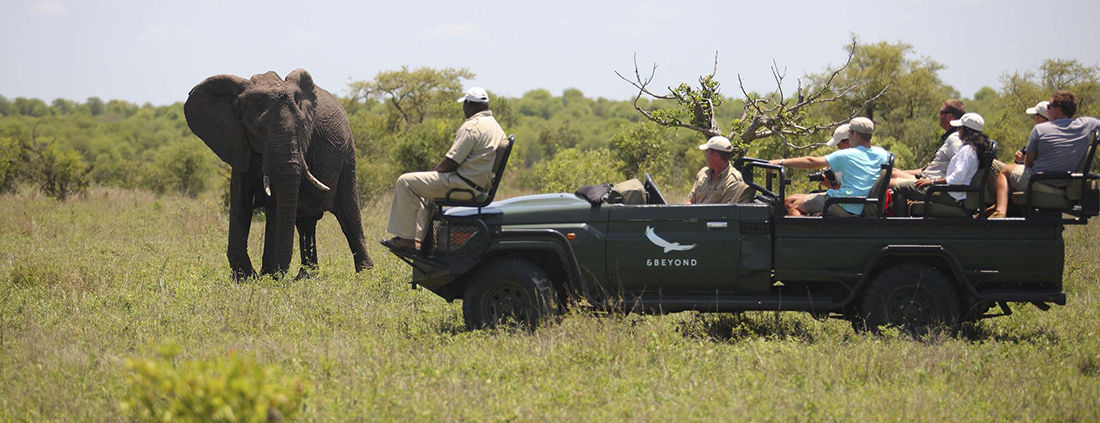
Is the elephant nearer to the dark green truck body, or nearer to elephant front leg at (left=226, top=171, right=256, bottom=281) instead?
elephant front leg at (left=226, top=171, right=256, bottom=281)

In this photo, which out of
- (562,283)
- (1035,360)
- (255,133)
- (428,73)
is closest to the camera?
(1035,360)

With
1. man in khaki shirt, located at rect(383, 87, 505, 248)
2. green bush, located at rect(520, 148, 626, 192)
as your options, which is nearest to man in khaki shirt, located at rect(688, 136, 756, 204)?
man in khaki shirt, located at rect(383, 87, 505, 248)

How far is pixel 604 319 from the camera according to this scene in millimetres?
7309

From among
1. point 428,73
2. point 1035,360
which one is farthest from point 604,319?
point 428,73

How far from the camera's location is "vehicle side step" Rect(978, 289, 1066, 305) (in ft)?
24.0

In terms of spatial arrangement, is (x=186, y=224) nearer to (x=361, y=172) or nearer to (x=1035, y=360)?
(x=361, y=172)

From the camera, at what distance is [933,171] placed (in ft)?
26.9

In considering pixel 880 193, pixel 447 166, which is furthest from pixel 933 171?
pixel 447 166

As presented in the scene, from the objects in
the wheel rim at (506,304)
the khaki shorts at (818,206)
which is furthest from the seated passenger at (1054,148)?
the wheel rim at (506,304)

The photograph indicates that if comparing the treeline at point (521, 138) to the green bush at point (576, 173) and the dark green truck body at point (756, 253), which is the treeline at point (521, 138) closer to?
the green bush at point (576, 173)

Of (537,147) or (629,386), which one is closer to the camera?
(629,386)

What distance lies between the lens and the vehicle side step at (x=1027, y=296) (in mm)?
7309

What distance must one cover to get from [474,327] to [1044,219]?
4372mm

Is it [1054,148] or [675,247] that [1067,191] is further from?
[675,247]
